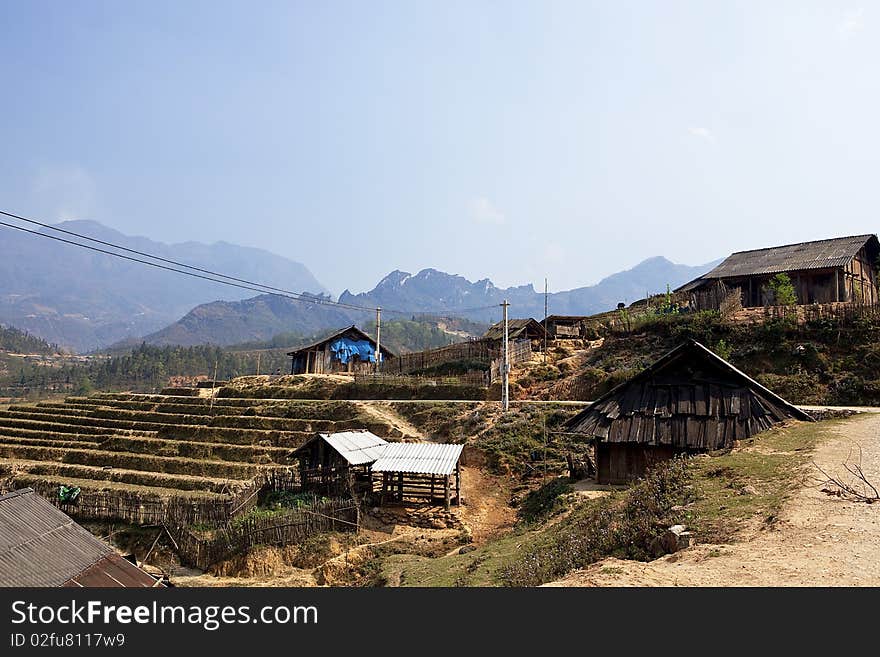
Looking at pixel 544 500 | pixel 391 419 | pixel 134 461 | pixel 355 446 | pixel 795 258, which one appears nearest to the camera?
pixel 544 500

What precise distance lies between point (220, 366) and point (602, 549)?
122m

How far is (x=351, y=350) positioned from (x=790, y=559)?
45880 mm

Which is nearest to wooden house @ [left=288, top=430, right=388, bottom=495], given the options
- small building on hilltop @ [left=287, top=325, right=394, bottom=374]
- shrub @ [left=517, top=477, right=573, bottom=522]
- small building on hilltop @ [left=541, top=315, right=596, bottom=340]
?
shrub @ [left=517, top=477, right=573, bottom=522]

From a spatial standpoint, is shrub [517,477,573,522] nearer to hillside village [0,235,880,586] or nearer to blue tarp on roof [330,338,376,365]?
hillside village [0,235,880,586]

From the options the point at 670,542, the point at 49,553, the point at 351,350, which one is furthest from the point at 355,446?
the point at 351,350

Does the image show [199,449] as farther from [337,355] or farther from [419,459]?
[337,355]

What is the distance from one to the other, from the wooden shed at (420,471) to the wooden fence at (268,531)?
6.82 ft

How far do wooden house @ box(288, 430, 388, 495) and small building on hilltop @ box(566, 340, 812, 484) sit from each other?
856 centimetres

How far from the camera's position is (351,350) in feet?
170

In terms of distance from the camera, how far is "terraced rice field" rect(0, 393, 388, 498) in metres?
29.3

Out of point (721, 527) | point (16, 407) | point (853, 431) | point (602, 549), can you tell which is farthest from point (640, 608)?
point (16, 407)

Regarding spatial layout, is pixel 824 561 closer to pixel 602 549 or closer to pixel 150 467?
pixel 602 549

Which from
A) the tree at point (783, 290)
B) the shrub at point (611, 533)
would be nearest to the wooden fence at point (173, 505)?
the shrub at point (611, 533)

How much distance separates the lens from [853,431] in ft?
54.1
